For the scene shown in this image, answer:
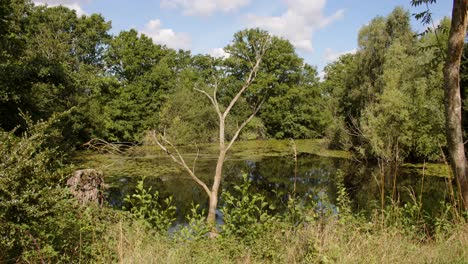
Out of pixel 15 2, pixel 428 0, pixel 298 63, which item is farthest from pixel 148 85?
pixel 428 0

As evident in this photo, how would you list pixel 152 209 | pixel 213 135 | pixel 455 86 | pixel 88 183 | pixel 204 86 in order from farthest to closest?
pixel 204 86 < pixel 213 135 < pixel 88 183 < pixel 152 209 < pixel 455 86

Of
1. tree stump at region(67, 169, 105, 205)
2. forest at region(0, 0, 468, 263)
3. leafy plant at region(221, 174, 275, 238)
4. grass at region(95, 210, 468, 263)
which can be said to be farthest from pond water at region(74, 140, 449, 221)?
grass at region(95, 210, 468, 263)

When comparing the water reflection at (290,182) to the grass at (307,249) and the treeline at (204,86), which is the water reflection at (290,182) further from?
the grass at (307,249)

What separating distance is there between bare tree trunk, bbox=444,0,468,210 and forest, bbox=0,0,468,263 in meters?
0.10

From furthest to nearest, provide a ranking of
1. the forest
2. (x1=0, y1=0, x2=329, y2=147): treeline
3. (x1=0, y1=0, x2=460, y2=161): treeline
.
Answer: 1. (x1=0, y1=0, x2=329, y2=147): treeline
2. (x1=0, y1=0, x2=460, y2=161): treeline
3. the forest

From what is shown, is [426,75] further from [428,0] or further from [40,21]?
[40,21]

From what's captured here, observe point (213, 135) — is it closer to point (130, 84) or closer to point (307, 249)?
point (130, 84)

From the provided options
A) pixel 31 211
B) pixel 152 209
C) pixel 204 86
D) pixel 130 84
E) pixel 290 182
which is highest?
pixel 204 86

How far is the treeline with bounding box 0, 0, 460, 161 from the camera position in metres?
16.6

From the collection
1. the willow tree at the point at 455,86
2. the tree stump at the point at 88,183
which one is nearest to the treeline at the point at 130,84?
the tree stump at the point at 88,183

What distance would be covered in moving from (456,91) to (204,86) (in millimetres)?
33024

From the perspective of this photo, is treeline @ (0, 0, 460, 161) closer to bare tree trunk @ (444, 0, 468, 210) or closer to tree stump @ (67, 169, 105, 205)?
tree stump @ (67, 169, 105, 205)

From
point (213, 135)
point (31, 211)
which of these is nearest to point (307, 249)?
point (31, 211)

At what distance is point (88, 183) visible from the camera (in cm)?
666
